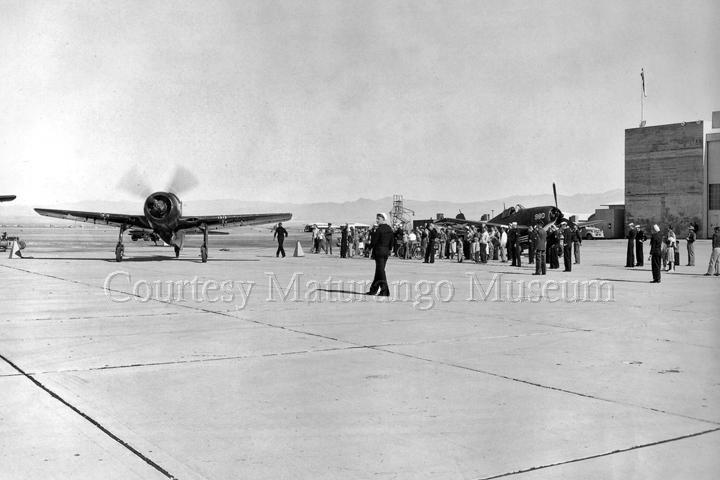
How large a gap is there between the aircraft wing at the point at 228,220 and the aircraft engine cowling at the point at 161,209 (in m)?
0.64

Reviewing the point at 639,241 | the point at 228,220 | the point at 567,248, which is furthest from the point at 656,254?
the point at 228,220

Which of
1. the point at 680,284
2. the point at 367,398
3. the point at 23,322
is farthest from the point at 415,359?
the point at 680,284

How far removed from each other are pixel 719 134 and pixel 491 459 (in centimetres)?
7486

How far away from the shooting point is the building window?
6906cm

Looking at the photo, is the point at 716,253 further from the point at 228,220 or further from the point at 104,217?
the point at 104,217

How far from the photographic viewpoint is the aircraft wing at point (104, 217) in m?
27.6

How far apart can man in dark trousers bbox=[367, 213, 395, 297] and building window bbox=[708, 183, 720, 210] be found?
212 feet

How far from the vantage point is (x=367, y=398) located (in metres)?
5.88

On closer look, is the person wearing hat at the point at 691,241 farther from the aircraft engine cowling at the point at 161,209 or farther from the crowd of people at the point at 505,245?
the aircraft engine cowling at the point at 161,209

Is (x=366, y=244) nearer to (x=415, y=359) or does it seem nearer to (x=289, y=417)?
(x=415, y=359)

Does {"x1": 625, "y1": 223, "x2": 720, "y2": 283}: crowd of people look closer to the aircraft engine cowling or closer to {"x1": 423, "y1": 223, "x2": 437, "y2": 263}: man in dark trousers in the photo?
{"x1": 423, "y1": 223, "x2": 437, "y2": 263}: man in dark trousers

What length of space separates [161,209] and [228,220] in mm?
3601

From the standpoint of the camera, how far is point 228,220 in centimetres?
2977

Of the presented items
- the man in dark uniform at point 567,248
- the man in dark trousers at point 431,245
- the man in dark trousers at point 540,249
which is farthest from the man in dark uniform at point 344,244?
the man in dark trousers at point 540,249
